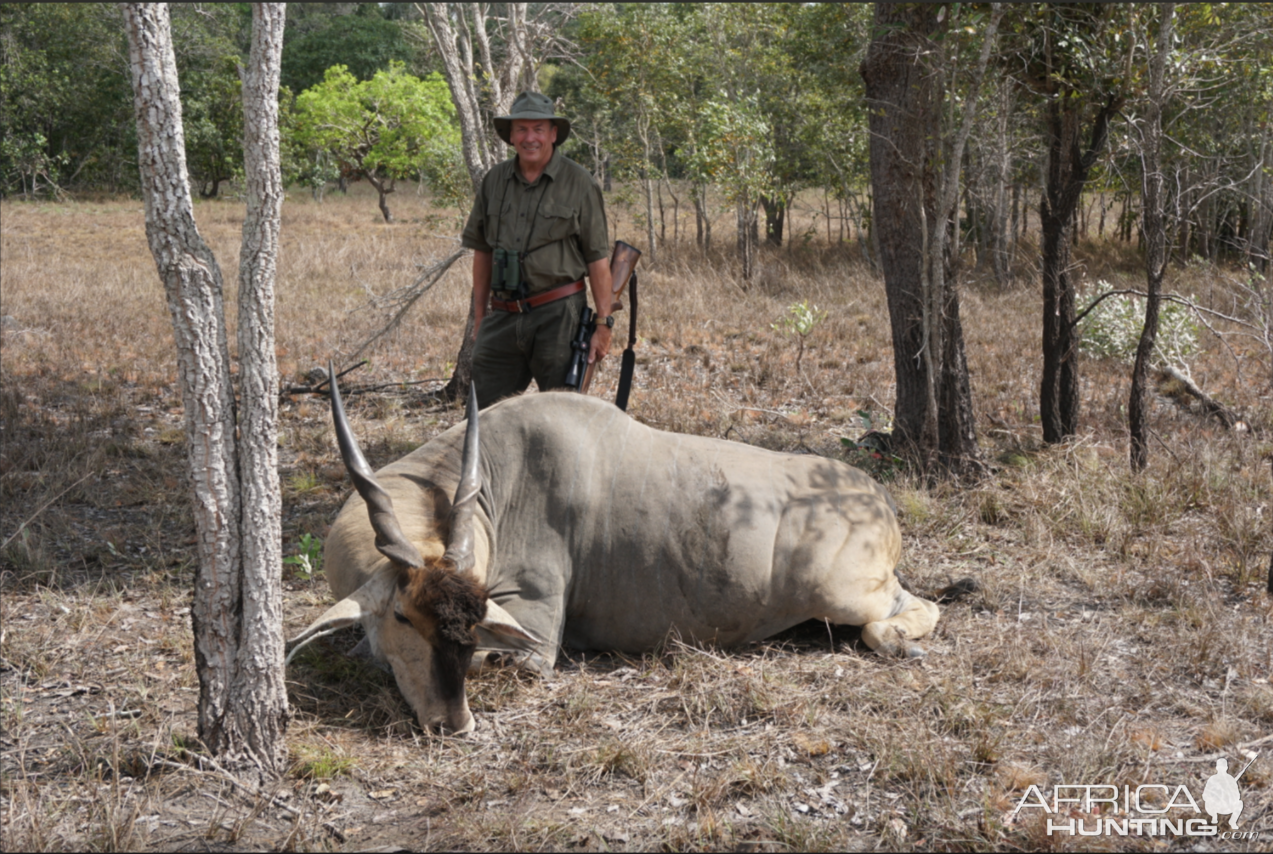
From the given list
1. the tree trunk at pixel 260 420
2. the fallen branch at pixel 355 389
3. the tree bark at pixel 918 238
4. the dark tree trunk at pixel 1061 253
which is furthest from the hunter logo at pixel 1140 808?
the fallen branch at pixel 355 389

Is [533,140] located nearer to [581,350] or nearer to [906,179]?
[581,350]

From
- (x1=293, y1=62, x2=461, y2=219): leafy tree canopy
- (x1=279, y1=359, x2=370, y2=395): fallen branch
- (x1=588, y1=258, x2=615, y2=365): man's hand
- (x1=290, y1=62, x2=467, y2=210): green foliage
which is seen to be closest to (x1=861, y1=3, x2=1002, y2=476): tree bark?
(x1=588, y1=258, x2=615, y2=365): man's hand

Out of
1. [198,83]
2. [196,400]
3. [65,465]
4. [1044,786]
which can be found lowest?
[1044,786]

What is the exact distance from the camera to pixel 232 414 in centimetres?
352

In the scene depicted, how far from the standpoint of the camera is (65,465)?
6844mm

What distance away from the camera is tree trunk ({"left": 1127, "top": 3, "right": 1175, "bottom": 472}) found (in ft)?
20.7

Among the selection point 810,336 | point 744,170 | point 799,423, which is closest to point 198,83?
point 744,170

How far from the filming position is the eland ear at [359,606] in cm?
376

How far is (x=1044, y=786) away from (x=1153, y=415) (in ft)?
19.6

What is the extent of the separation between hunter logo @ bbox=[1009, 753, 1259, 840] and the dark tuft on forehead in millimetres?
2035

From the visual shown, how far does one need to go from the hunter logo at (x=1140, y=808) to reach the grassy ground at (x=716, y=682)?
0.05m

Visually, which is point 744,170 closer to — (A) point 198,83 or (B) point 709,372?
(B) point 709,372

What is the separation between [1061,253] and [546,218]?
399 centimetres

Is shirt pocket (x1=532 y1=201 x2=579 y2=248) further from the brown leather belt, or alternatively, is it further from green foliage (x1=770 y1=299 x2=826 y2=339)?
green foliage (x1=770 y1=299 x2=826 y2=339)
